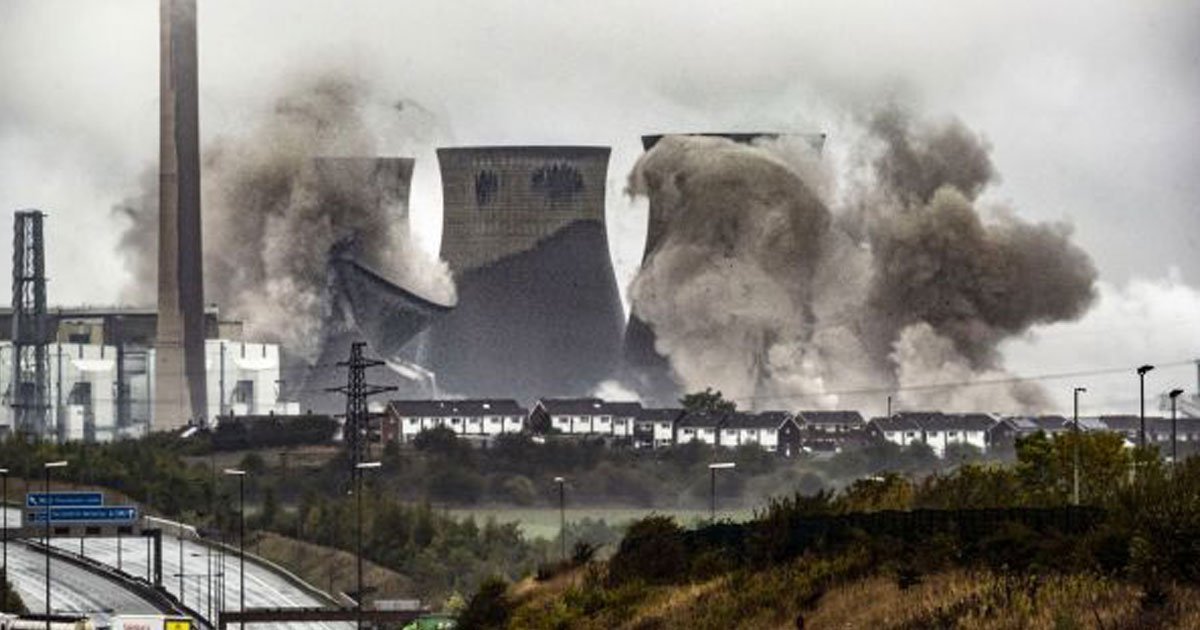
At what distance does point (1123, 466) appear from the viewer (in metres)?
106

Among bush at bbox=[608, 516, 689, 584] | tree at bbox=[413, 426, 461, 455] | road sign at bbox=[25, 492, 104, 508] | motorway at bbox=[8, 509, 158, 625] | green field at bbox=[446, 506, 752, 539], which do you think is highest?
tree at bbox=[413, 426, 461, 455]

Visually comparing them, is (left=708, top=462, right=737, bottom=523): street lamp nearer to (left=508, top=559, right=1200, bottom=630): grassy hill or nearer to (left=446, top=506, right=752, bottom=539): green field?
(left=446, top=506, right=752, bottom=539): green field

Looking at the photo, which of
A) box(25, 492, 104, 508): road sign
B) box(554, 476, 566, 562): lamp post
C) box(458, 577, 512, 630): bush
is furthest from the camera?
box(25, 492, 104, 508): road sign

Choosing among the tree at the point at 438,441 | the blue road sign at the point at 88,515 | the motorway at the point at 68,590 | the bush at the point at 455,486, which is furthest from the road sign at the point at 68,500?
the tree at the point at 438,441

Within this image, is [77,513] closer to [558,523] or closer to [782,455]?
[558,523]

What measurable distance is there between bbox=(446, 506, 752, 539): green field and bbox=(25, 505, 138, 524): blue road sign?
21102 millimetres

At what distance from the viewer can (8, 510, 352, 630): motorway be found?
129 meters

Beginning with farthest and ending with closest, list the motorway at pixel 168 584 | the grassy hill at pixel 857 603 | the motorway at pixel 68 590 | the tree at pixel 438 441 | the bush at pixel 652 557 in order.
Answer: the tree at pixel 438 441 → the motorway at pixel 168 584 → the motorway at pixel 68 590 → the bush at pixel 652 557 → the grassy hill at pixel 857 603

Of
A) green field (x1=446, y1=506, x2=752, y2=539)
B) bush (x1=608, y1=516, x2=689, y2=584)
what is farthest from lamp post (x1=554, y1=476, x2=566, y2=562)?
bush (x1=608, y1=516, x2=689, y2=584)

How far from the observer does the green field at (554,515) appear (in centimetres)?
16450

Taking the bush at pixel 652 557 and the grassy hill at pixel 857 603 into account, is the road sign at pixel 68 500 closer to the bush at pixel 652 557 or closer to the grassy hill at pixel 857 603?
the grassy hill at pixel 857 603

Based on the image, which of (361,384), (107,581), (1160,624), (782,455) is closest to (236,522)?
(361,384)

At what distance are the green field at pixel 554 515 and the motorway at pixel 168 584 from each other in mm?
17564

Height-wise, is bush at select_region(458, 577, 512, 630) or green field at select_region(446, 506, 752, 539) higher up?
green field at select_region(446, 506, 752, 539)
